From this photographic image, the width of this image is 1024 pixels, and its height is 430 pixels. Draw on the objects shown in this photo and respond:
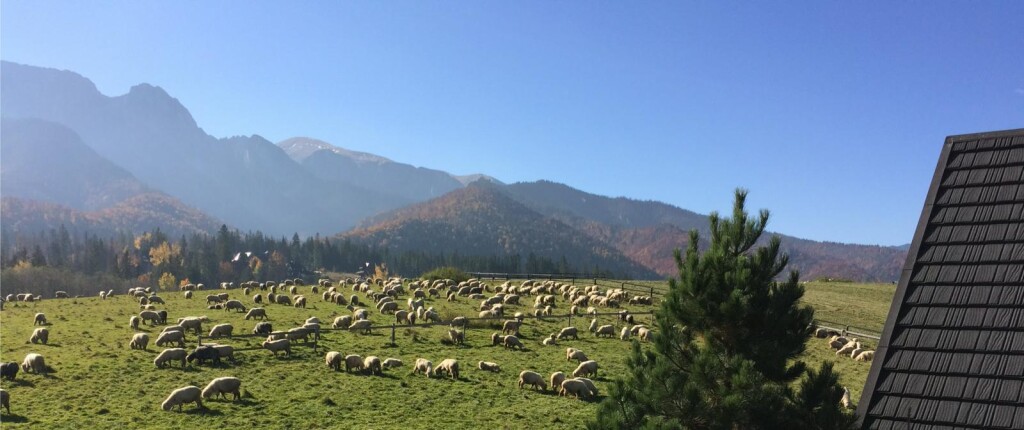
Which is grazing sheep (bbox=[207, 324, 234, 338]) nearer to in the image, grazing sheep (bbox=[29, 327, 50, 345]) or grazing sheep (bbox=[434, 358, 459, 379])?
grazing sheep (bbox=[29, 327, 50, 345])

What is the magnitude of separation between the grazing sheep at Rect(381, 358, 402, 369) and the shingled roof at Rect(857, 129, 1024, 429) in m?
26.5

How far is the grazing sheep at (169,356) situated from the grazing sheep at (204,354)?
35cm

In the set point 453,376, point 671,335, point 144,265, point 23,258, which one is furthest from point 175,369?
point 144,265

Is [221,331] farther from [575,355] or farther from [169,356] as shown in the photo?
[575,355]

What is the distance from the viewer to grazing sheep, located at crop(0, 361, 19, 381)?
2653 centimetres

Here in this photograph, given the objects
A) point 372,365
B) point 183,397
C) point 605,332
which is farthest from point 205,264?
point 183,397

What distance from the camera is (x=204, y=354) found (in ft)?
100

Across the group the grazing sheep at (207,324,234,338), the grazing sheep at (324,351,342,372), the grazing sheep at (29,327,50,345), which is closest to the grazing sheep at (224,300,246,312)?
the grazing sheep at (207,324,234,338)

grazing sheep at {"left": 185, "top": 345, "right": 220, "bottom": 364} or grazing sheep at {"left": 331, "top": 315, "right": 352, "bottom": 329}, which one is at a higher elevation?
grazing sheep at {"left": 331, "top": 315, "right": 352, "bottom": 329}

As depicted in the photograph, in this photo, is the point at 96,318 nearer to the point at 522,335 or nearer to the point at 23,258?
the point at 522,335

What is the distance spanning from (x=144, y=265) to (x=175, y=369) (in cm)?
18200

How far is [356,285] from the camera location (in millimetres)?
70438

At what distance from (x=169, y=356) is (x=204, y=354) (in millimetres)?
1572

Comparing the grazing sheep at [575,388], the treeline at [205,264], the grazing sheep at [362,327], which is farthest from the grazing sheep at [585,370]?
the treeline at [205,264]
